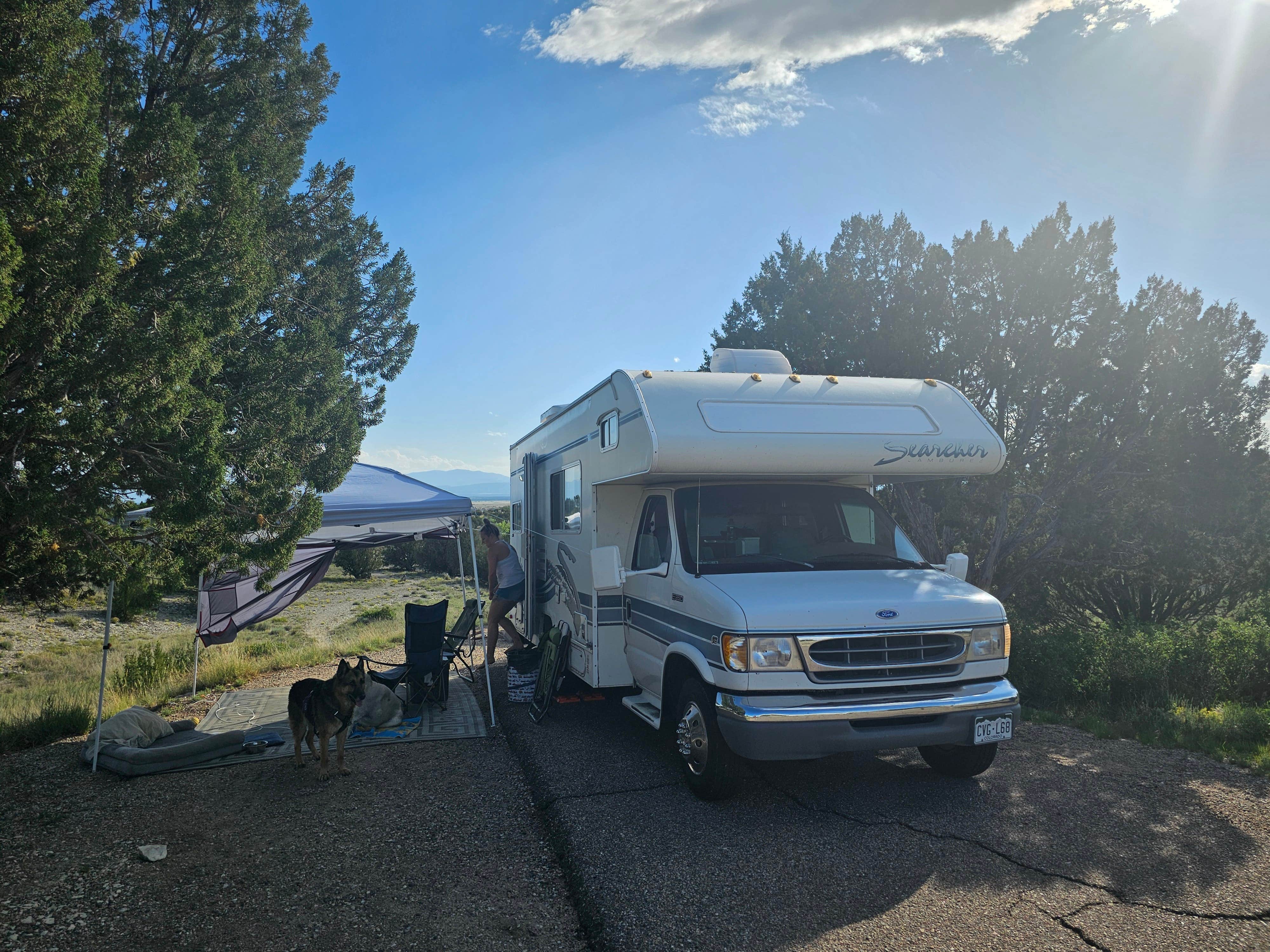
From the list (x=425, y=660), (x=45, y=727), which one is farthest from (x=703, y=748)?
(x=45, y=727)

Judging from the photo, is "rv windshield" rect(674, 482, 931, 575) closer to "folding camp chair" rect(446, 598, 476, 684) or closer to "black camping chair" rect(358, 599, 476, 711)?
"black camping chair" rect(358, 599, 476, 711)

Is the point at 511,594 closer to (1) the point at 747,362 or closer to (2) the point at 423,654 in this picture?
(2) the point at 423,654

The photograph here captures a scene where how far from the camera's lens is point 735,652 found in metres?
4.96

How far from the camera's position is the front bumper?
4.82m

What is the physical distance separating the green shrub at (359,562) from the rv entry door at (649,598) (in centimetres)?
2761

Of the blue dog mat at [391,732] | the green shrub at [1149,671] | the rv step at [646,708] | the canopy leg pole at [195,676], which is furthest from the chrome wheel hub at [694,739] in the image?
the canopy leg pole at [195,676]

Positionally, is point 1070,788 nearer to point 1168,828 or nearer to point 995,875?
point 1168,828

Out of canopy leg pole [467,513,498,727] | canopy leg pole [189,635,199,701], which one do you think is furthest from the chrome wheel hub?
canopy leg pole [189,635,199,701]

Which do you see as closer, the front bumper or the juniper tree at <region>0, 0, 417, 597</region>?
the front bumper

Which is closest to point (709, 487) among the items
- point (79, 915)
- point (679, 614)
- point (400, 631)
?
point (679, 614)

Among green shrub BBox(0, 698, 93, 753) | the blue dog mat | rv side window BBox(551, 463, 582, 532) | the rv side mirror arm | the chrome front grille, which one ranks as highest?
rv side window BBox(551, 463, 582, 532)

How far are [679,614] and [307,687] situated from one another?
10.3 ft

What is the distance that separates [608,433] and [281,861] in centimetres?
373

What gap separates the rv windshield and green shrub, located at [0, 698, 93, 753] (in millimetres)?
6309
